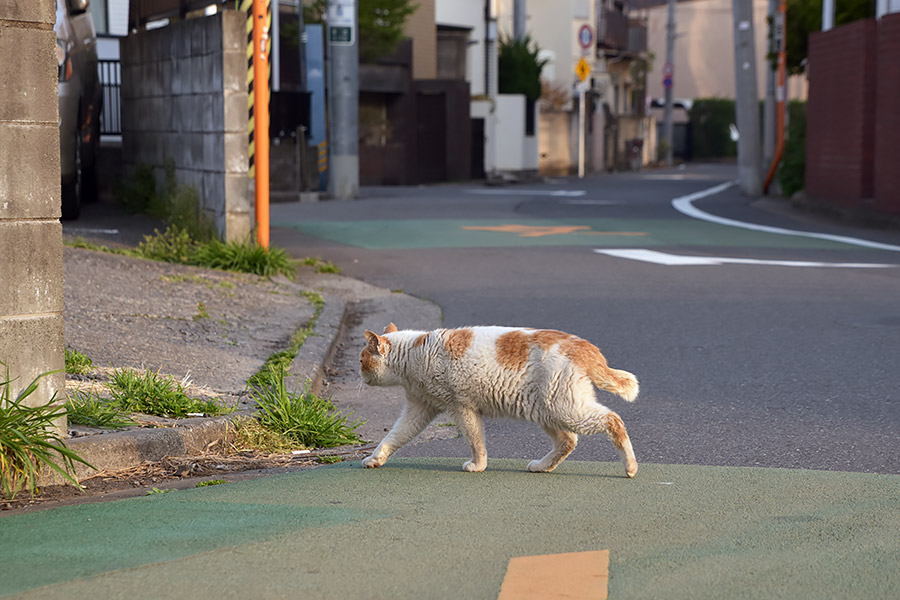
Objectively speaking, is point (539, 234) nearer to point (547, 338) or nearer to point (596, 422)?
point (547, 338)

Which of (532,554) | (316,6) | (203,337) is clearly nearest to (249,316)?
(203,337)

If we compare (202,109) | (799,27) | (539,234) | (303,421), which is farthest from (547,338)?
(799,27)

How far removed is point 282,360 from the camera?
7.14 meters

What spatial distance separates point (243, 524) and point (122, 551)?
45 cm

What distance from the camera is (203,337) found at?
7898 mm

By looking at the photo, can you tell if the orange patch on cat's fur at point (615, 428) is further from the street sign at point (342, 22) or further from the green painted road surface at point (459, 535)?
the street sign at point (342, 22)

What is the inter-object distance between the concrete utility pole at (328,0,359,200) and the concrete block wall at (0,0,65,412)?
19.7m

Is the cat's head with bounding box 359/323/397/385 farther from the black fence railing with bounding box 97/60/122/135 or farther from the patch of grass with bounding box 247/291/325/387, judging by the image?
the black fence railing with bounding box 97/60/122/135

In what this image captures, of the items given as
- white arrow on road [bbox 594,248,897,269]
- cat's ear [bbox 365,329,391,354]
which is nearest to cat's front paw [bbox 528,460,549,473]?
cat's ear [bbox 365,329,391,354]

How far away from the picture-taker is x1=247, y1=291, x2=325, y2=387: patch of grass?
6.58m

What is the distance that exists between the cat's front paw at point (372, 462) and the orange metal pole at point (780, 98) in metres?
22.4

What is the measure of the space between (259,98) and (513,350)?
24.5ft

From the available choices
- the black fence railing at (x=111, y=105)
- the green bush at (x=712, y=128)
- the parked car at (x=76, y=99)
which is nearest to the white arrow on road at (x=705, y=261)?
the parked car at (x=76, y=99)

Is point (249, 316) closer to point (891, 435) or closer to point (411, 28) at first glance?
point (891, 435)
